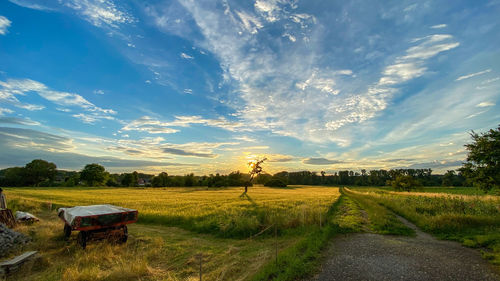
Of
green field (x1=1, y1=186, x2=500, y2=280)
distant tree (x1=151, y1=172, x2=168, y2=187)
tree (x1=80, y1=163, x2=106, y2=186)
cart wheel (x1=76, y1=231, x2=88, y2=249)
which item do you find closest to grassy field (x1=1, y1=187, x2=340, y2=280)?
green field (x1=1, y1=186, x2=500, y2=280)

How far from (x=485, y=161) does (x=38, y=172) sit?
12998 centimetres

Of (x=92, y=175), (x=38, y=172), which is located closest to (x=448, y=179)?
(x=92, y=175)

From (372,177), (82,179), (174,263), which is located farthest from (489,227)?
(372,177)

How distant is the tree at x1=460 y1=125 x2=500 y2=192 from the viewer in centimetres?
1614

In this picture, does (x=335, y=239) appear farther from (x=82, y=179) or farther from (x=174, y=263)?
(x=82, y=179)

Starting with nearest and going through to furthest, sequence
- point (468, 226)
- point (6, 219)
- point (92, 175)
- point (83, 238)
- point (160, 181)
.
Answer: point (83, 238), point (6, 219), point (468, 226), point (92, 175), point (160, 181)

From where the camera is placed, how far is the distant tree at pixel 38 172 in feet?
290

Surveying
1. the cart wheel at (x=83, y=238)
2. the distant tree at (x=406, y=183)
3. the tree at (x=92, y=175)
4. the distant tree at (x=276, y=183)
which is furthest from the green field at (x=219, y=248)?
the tree at (x=92, y=175)

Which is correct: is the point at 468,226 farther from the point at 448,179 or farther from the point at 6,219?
the point at 448,179

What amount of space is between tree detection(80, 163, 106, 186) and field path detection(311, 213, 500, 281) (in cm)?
10915

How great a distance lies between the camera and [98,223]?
9.12 meters

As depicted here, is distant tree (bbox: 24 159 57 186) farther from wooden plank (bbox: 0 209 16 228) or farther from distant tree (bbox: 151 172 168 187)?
wooden plank (bbox: 0 209 16 228)

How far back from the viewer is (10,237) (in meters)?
9.45

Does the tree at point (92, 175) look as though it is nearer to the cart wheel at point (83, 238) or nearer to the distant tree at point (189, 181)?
the distant tree at point (189, 181)
